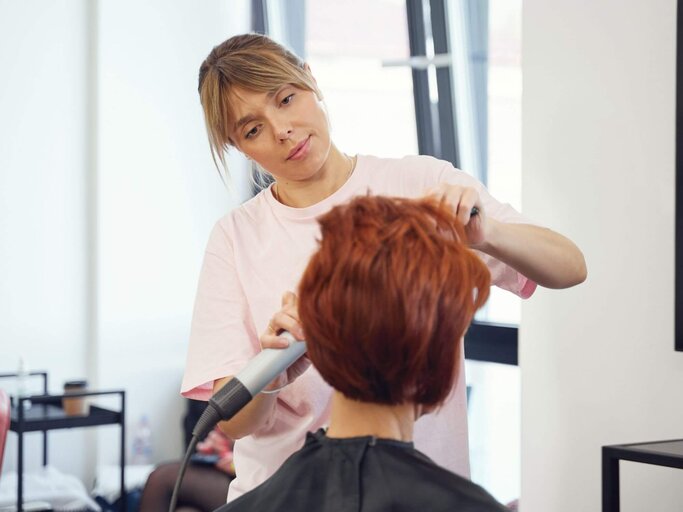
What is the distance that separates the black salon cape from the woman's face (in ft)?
1.53

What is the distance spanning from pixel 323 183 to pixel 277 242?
125 millimetres

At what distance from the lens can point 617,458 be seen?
67.4 inches

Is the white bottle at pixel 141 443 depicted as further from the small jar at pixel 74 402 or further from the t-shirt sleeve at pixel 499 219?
the t-shirt sleeve at pixel 499 219

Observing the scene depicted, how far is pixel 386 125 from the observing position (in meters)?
3.85

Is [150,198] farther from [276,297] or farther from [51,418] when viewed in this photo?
[276,297]

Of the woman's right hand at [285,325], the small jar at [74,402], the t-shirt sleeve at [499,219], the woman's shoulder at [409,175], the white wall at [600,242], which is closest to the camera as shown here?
the woman's right hand at [285,325]

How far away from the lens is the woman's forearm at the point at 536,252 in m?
1.33

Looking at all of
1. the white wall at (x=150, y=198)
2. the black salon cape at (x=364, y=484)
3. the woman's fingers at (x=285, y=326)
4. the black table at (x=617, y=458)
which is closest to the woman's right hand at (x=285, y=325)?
the woman's fingers at (x=285, y=326)

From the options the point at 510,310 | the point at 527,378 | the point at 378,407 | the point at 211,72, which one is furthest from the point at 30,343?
the point at 378,407

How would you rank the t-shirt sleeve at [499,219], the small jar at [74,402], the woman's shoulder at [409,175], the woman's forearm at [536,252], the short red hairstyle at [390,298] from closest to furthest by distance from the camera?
the short red hairstyle at [390,298]
the woman's forearm at [536,252]
the t-shirt sleeve at [499,219]
the woman's shoulder at [409,175]
the small jar at [74,402]

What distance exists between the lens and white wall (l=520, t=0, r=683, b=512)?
204 centimetres

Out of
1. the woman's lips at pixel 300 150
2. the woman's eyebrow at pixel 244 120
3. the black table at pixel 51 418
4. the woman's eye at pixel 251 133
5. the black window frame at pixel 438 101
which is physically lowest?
the black table at pixel 51 418

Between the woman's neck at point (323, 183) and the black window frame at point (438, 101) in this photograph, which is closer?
the woman's neck at point (323, 183)

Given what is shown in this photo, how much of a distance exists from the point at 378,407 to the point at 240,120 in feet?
1.82
